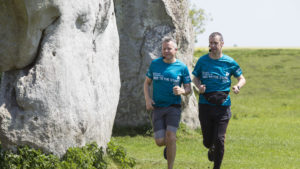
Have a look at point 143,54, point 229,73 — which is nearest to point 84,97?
point 229,73

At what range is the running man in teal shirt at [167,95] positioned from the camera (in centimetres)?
887

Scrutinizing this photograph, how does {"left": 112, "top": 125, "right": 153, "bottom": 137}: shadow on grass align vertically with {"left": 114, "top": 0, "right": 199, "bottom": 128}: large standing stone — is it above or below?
below

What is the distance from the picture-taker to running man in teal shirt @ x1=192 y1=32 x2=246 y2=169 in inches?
361

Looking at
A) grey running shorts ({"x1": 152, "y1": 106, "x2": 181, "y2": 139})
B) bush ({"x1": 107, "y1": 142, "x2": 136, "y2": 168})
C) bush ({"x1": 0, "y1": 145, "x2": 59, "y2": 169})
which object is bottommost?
bush ({"x1": 107, "y1": 142, "x2": 136, "y2": 168})

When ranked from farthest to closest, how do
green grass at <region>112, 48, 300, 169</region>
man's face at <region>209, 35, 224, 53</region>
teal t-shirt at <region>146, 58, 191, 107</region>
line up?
1. green grass at <region>112, 48, 300, 169</region>
2. man's face at <region>209, 35, 224, 53</region>
3. teal t-shirt at <region>146, 58, 191, 107</region>

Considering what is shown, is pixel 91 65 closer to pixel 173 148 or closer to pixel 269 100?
pixel 173 148

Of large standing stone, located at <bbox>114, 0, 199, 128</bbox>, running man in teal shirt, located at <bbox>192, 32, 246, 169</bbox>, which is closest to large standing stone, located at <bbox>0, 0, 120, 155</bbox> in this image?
running man in teal shirt, located at <bbox>192, 32, 246, 169</bbox>

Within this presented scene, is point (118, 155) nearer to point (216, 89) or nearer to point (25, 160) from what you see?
point (25, 160)

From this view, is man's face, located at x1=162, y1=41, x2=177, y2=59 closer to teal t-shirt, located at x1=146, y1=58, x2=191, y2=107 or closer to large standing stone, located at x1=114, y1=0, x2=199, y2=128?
teal t-shirt, located at x1=146, y1=58, x2=191, y2=107

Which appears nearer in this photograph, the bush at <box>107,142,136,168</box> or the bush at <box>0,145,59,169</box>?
the bush at <box>0,145,59,169</box>

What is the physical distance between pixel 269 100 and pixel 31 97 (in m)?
21.3

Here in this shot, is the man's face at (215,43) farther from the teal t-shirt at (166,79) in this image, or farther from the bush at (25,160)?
the bush at (25,160)

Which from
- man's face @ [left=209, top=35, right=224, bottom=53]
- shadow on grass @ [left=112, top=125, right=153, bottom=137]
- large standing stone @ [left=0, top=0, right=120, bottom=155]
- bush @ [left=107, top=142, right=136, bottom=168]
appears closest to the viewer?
large standing stone @ [left=0, top=0, right=120, bottom=155]

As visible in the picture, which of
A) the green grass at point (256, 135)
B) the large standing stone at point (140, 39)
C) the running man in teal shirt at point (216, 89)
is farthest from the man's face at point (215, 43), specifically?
the large standing stone at point (140, 39)
